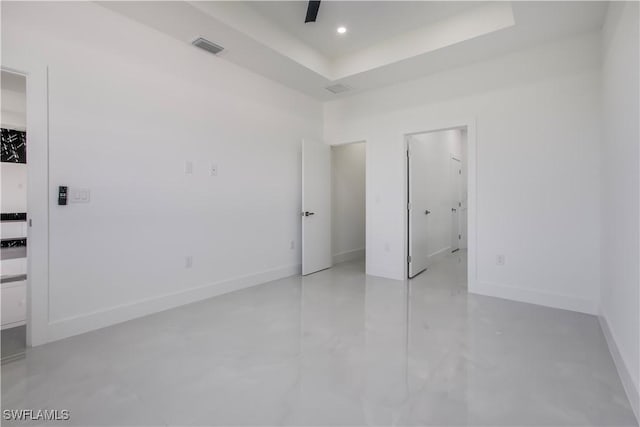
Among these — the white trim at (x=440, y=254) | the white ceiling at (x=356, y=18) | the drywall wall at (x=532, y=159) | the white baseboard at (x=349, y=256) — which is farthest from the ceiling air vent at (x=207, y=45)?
the white trim at (x=440, y=254)

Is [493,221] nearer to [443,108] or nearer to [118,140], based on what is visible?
[443,108]

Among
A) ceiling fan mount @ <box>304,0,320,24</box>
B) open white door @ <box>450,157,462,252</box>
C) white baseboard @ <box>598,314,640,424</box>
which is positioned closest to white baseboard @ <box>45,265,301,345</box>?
ceiling fan mount @ <box>304,0,320,24</box>

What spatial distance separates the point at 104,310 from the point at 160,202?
41.7 inches

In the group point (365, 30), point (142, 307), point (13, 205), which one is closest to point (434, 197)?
point (365, 30)

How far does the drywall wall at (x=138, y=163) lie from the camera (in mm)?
2350

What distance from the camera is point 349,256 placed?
18.6ft

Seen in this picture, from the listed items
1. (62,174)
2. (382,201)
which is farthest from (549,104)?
(62,174)

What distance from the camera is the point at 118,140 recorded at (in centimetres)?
269

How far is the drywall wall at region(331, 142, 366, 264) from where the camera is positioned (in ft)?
17.6

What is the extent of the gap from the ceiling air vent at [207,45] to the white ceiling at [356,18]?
538 mm

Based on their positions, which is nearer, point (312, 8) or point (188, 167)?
point (312, 8)

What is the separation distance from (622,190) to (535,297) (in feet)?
5.32

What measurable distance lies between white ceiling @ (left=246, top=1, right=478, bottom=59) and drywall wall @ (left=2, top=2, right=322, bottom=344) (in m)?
0.83

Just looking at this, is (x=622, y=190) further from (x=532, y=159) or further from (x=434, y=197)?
(x=434, y=197)
